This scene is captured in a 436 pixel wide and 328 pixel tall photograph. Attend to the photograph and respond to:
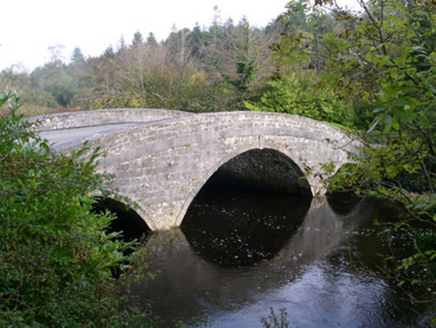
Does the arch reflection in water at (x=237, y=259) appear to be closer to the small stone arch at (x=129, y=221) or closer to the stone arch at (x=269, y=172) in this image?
the small stone arch at (x=129, y=221)

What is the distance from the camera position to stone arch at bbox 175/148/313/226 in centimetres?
1187

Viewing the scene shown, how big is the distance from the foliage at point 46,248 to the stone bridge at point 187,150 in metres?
2.82

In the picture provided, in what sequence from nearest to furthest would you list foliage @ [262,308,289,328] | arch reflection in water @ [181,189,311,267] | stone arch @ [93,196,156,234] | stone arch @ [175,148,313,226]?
foliage @ [262,308,289,328], arch reflection in water @ [181,189,311,267], stone arch @ [93,196,156,234], stone arch @ [175,148,313,226]

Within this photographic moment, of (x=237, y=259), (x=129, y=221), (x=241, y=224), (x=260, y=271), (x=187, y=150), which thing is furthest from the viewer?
(x=241, y=224)

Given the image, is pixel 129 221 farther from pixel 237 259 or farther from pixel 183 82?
pixel 183 82

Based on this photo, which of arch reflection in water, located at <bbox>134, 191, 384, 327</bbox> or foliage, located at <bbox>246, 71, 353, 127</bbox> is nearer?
arch reflection in water, located at <bbox>134, 191, 384, 327</bbox>

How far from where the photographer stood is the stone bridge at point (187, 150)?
784cm

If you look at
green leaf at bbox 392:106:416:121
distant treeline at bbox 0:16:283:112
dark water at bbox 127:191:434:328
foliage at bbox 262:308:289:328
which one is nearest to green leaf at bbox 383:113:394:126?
green leaf at bbox 392:106:416:121

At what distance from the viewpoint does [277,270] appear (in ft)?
24.4

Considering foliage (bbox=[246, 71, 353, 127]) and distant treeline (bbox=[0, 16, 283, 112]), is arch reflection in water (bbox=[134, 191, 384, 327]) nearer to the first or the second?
foliage (bbox=[246, 71, 353, 127])

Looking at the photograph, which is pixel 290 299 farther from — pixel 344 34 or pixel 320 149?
pixel 320 149

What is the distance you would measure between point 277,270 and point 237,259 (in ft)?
2.74

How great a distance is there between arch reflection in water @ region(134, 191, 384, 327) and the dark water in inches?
0.6

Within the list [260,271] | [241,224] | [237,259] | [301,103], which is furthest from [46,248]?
[301,103]
